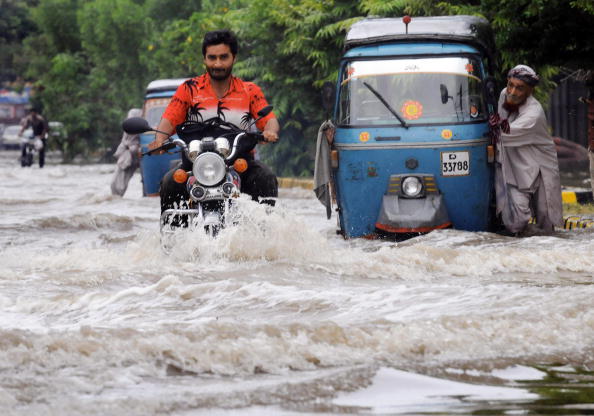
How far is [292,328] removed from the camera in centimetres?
609

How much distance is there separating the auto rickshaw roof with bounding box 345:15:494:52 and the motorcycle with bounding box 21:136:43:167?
24.6 m

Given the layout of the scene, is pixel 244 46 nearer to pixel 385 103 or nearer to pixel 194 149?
pixel 385 103

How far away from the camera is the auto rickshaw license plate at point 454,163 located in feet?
38.4

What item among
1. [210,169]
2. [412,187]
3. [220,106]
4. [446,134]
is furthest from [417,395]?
[446,134]

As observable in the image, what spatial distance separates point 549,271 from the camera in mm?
8570

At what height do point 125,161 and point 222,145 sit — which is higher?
point 222,145

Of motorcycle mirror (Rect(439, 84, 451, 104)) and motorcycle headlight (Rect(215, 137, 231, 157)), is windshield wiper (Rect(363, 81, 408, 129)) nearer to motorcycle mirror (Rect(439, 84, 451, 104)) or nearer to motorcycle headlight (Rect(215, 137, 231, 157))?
motorcycle mirror (Rect(439, 84, 451, 104))

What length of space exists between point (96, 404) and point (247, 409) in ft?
1.81

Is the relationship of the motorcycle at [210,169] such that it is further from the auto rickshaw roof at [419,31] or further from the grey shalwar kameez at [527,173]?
the grey shalwar kameez at [527,173]

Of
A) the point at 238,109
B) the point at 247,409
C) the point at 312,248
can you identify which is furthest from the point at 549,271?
the point at 247,409

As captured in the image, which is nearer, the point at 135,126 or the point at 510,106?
the point at 135,126

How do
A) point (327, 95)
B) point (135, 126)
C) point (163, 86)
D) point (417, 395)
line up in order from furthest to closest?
point (163, 86)
point (327, 95)
point (135, 126)
point (417, 395)

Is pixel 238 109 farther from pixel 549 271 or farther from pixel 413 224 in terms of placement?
pixel 413 224

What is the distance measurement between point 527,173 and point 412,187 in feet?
3.61
